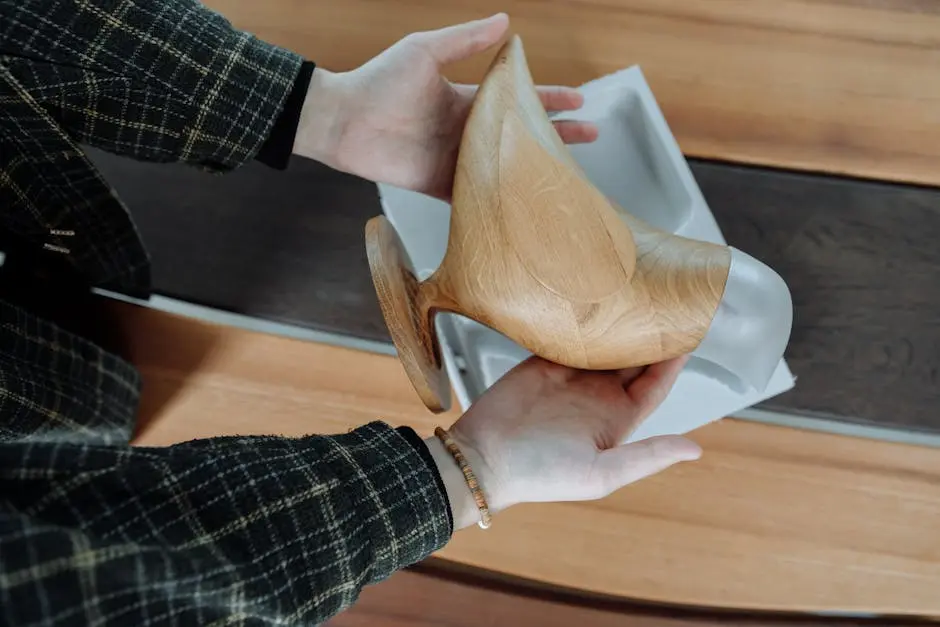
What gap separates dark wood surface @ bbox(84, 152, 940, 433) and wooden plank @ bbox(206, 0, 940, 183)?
2 cm

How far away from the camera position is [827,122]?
461 mm

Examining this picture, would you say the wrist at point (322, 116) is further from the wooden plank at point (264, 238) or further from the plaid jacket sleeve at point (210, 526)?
the plaid jacket sleeve at point (210, 526)

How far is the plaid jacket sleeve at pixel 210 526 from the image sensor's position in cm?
22

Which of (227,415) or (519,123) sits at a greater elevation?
(519,123)

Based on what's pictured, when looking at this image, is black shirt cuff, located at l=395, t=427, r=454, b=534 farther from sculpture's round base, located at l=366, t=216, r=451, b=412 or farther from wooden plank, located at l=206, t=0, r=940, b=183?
wooden plank, located at l=206, t=0, r=940, b=183

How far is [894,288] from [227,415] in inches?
15.7

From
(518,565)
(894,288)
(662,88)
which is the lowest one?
(518,565)

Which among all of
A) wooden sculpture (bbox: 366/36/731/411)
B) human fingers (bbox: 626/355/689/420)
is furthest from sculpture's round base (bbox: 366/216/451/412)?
human fingers (bbox: 626/355/689/420)

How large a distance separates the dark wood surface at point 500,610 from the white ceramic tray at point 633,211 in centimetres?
10

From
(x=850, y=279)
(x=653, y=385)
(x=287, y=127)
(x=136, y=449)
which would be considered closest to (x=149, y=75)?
(x=287, y=127)

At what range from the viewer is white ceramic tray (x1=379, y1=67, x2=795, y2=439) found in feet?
1.36

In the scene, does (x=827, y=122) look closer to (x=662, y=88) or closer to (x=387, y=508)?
(x=662, y=88)

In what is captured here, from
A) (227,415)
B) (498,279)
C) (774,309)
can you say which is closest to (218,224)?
(227,415)

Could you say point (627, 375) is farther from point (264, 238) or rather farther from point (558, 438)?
point (264, 238)
